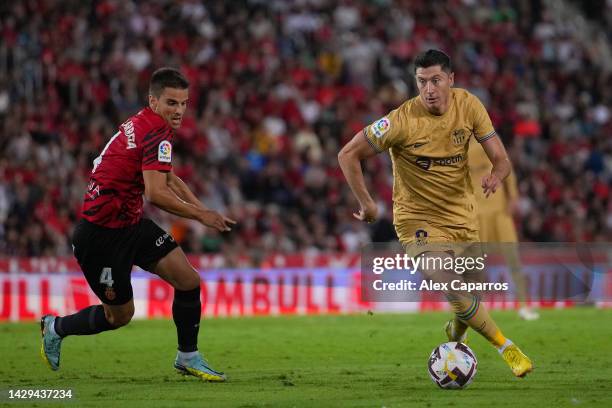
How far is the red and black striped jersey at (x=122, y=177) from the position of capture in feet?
30.3

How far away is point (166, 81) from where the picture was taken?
927 cm

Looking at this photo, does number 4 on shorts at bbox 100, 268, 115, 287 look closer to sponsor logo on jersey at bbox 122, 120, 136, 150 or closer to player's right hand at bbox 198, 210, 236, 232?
sponsor logo on jersey at bbox 122, 120, 136, 150

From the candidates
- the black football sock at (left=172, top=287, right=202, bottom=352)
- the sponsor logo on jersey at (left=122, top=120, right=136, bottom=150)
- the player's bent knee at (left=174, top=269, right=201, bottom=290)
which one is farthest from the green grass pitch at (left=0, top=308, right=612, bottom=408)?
the sponsor logo on jersey at (left=122, top=120, right=136, bottom=150)

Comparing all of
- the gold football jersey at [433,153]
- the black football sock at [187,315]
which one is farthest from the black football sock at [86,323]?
the gold football jersey at [433,153]

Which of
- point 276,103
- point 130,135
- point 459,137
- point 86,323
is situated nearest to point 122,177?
point 130,135

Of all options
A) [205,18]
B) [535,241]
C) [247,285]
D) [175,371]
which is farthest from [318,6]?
[175,371]

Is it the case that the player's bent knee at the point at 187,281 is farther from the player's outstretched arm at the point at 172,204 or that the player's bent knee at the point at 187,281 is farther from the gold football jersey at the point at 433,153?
the gold football jersey at the point at 433,153

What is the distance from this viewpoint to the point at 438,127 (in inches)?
378

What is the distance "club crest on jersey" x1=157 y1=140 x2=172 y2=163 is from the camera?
8.98m

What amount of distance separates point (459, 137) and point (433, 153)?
0.25 m

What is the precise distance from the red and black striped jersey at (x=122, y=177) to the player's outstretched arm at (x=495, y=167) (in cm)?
252

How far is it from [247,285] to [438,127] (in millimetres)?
9961

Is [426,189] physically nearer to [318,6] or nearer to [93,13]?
[93,13]

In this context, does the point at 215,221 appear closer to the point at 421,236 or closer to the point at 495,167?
the point at 421,236
